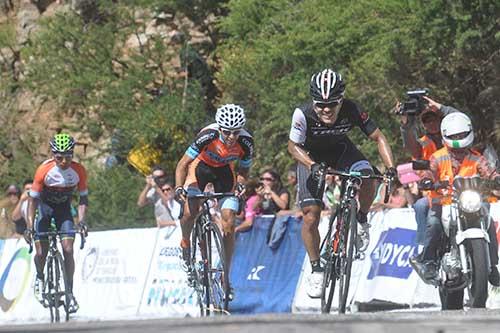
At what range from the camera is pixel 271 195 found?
59.9 ft

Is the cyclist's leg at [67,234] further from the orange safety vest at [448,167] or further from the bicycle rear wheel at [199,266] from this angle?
the orange safety vest at [448,167]

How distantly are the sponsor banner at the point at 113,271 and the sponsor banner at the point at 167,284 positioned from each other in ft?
0.73

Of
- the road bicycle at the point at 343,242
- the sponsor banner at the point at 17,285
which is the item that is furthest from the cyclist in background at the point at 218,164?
the sponsor banner at the point at 17,285

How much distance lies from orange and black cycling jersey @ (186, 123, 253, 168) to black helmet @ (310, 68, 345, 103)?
1.66m

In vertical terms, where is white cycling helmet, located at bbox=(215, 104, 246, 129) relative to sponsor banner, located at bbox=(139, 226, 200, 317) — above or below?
above

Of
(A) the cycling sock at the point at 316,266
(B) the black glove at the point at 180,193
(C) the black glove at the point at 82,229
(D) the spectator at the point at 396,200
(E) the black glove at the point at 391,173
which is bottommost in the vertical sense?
(A) the cycling sock at the point at 316,266

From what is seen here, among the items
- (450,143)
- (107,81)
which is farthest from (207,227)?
(107,81)

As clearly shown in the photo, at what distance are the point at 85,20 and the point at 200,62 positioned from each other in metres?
4.95

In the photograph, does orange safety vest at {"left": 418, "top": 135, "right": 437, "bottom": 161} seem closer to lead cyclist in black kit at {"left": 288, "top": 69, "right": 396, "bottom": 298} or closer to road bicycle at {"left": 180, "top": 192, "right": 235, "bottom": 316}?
lead cyclist in black kit at {"left": 288, "top": 69, "right": 396, "bottom": 298}

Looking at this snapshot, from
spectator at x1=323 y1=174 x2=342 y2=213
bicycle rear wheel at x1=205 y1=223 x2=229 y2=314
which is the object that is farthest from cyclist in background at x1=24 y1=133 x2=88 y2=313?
bicycle rear wheel at x1=205 y1=223 x2=229 y2=314

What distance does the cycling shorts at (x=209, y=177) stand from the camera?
→ 13.6 metres

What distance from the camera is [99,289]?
20938 millimetres

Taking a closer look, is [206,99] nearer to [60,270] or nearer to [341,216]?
[60,270]

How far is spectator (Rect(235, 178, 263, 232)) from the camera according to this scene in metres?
18.0
